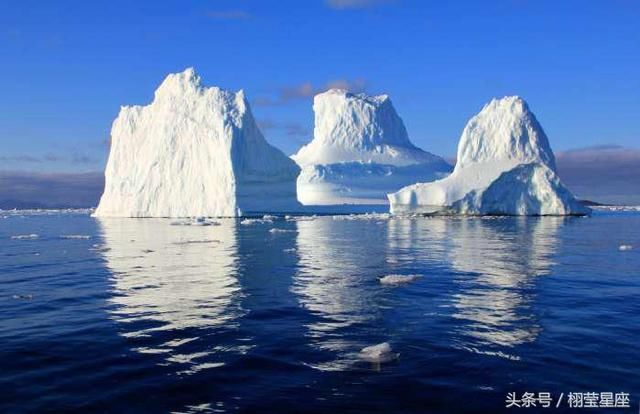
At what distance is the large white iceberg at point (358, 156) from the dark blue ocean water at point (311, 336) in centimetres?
8051

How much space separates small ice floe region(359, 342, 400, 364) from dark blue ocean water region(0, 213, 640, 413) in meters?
0.12

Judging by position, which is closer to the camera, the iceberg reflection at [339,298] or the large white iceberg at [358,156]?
the iceberg reflection at [339,298]

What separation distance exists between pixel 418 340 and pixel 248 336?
2809 millimetres

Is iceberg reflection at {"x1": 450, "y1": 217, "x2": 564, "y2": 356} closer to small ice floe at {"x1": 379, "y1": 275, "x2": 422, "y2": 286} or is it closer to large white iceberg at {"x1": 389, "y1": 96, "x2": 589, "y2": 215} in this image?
small ice floe at {"x1": 379, "y1": 275, "x2": 422, "y2": 286}

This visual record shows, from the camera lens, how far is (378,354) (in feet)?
25.9

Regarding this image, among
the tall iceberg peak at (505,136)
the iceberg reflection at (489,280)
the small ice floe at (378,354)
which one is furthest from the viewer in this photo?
the tall iceberg peak at (505,136)

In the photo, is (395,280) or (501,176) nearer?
(395,280)

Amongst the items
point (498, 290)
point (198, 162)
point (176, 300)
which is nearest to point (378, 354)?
point (176, 300)

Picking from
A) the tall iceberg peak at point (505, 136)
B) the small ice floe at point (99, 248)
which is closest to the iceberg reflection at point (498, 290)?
the small ice floe at point (99, 248)

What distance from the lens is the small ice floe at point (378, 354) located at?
7809 millimetres

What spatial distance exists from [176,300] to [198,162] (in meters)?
51.6

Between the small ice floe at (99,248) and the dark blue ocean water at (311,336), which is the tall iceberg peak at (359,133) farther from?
the dark blue ocean water at (311,336)

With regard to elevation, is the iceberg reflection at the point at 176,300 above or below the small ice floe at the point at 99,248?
below

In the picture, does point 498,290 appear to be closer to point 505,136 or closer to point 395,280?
point 395,280
